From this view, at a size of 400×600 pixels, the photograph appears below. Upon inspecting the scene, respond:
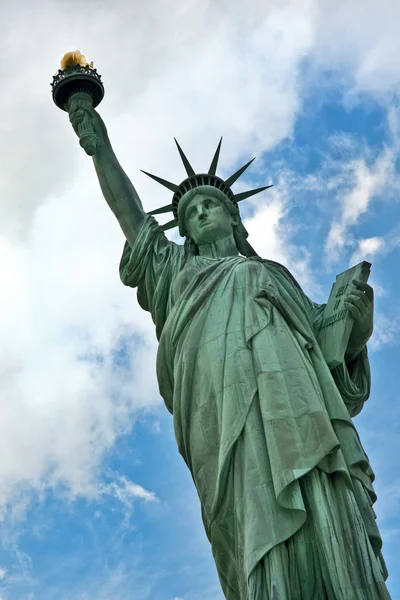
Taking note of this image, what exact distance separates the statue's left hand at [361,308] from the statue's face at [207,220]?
2.73 meters

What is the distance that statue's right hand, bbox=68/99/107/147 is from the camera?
17250mm

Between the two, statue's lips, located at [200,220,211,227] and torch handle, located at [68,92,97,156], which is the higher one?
torch handle, located at [68,92,97,156]

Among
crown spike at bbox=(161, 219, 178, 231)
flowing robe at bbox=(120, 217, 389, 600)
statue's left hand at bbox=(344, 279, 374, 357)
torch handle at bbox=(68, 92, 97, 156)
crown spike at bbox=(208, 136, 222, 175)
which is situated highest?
torch handle at bbox=(68, 92, 97, 156)

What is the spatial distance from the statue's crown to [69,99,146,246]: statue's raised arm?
39cm

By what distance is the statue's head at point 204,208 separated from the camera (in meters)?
15.9

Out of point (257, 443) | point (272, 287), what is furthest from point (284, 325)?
point (257, 443)

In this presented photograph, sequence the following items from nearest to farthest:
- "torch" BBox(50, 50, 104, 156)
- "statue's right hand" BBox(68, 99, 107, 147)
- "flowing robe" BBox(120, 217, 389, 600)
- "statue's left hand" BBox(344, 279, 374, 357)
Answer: "flowing robe" BBox(120, 217, 389, 600), "statue's left hand" BBox(344, 279, 374, 357), "statue's right hand" BBox(68, 99, 107, 147), "torch" BBox(50, 50, 104, 156)

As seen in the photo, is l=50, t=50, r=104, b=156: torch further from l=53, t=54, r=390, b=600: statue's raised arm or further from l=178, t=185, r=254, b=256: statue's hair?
l=178, t=185, r=254, b=256: statue's hair

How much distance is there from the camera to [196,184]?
16328 millimetres

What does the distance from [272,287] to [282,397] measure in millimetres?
2110

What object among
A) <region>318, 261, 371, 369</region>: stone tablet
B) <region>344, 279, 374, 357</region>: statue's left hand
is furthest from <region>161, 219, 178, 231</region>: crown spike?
<region>344, 279, 374, 357</region>: statue's left hand

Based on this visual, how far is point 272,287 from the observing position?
1413 cm

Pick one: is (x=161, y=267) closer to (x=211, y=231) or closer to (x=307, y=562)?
Result: (x=211, y=231)

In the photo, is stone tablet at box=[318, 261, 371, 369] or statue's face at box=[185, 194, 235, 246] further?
statue's face at box=[185, 194, 235, 246]
